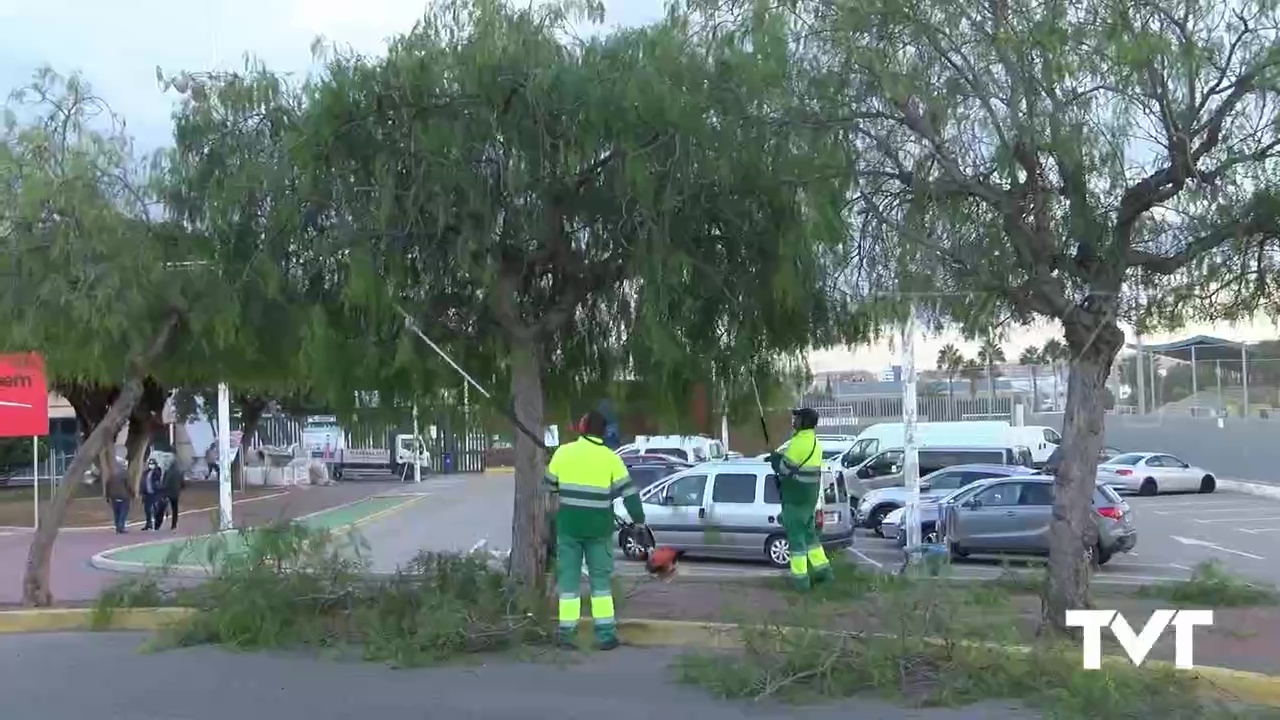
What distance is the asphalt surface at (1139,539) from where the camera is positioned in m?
19.2

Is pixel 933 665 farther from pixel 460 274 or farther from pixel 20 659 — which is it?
pixel 20 659

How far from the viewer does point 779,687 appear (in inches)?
353

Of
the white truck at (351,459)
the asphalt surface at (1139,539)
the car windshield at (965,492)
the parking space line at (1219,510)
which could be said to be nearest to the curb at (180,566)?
the asphalt surface at (1139,539)

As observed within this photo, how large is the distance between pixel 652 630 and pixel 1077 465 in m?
3.90

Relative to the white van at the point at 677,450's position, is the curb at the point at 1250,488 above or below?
below

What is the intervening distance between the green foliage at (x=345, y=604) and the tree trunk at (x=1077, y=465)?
14.5ft

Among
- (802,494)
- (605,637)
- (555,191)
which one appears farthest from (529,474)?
(802,494)

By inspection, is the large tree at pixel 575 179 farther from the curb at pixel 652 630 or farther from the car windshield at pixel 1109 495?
the car windshield at pixel 1109 495

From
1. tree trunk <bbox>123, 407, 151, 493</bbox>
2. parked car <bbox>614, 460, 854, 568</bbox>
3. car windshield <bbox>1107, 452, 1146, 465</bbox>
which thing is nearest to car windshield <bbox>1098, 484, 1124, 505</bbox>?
parked car <bbox>614, 460, 854, 568</bbox>

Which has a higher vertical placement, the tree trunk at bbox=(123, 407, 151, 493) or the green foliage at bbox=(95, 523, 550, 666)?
the tree trunk at bbox=(123, 407, 151, 493)

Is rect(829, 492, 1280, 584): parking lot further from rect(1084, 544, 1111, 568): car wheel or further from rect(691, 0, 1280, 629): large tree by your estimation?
rect(691, 0, 1280, 629): large tree

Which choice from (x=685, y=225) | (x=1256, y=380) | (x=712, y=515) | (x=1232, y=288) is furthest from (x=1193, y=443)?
(x=685, y=225)

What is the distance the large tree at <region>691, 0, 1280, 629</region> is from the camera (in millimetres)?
10625

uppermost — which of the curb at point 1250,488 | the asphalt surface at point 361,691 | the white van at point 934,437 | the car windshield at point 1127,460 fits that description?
the white van at point 934,437
